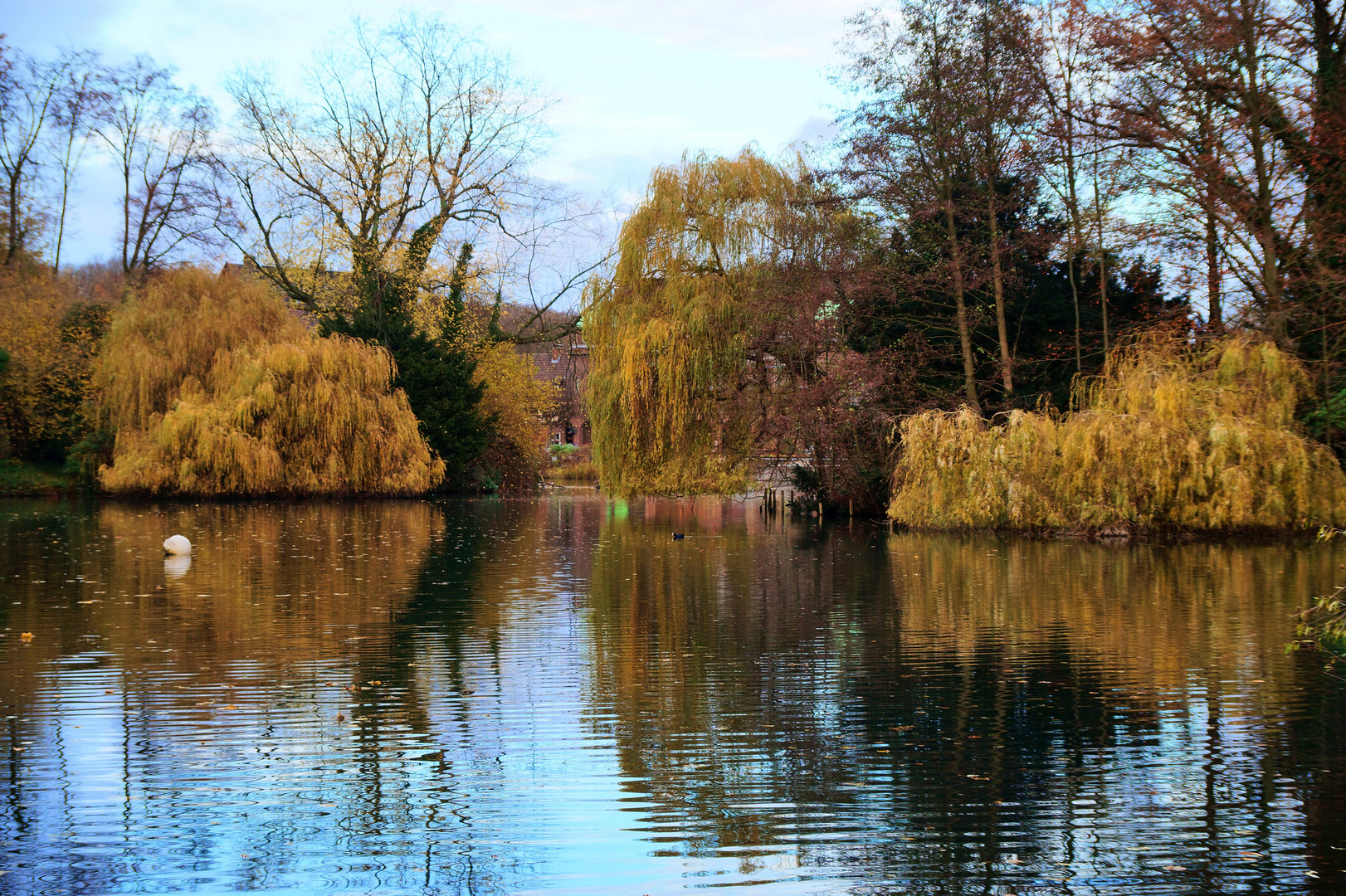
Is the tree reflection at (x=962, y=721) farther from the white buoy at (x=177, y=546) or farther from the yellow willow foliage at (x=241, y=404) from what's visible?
the yellow willow foliage at (x=241, y=404)

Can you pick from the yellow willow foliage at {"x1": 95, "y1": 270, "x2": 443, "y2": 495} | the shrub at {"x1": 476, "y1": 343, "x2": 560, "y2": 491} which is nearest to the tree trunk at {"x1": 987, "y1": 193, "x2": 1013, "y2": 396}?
the yellow willow foliage at {"x1": 95, "y1": 270, "x2": 443, "y2": 495}

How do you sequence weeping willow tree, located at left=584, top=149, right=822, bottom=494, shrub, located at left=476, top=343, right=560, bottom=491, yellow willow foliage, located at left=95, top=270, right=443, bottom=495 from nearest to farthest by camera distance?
1. weeping willow tree, located at left=584, top=149, right=822, bottom=494
2. yellow willow foliage, located at left=95, top=270, right=443, bottom=495
3. shrub, located at left=476, top=343, right=560, bottom=491

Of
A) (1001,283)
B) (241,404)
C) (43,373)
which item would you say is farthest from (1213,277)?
(43,373)

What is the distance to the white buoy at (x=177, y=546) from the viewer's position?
1460 centimetres

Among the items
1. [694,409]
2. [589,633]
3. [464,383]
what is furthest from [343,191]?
[589,633]

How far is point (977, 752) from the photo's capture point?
212 inches

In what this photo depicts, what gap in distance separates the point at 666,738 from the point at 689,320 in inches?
770

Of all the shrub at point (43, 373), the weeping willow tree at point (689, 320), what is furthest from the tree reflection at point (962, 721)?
the shrub at point (43, 373)

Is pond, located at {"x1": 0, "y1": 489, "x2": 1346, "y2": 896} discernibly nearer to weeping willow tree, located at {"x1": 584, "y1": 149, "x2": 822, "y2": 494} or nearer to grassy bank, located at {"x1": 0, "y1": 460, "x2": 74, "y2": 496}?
weeping willow tree, located at {"x1": 584, "y1": 149, "x2": 822, "y2": 494}

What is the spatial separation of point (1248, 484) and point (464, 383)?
22937mm

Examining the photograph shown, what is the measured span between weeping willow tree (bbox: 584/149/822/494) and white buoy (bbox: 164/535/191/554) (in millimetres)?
11596

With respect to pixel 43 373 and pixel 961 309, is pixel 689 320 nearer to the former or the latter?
pixel 961 309

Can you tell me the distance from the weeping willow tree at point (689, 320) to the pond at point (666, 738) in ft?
42.0

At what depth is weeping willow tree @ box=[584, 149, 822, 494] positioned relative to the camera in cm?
2456
